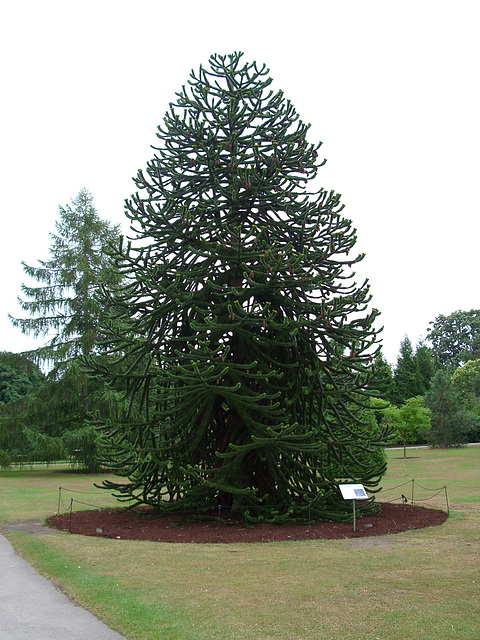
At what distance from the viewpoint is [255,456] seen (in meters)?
13.1

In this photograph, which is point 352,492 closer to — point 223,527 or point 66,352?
point 223,527

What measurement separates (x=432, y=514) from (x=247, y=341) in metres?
6.21

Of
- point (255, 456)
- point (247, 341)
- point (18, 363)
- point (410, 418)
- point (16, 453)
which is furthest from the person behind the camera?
point (410, 418)

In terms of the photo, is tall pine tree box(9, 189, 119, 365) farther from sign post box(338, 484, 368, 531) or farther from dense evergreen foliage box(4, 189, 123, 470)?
sign post box(338, 484, 368, 531)

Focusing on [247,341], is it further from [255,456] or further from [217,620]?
[217,620]

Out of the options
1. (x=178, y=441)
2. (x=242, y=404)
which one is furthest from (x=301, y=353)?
(x=178, y=441)

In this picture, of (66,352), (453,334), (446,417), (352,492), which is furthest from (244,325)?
(453,334)

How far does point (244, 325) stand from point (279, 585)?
19.6 ft

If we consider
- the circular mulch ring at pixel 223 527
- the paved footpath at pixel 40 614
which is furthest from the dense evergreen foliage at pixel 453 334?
the paved footpath at pixel 40 614

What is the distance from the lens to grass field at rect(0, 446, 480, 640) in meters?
5.78

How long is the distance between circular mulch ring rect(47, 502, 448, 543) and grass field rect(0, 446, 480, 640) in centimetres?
50

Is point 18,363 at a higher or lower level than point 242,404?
higher

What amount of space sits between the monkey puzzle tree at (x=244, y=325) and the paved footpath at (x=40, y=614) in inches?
165

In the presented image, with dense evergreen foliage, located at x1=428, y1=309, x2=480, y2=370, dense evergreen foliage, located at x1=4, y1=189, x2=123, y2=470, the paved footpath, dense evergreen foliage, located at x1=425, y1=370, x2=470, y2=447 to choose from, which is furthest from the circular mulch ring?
dense evergreen foliage, located at x1=428, y1=309, x2=480, y2=370
